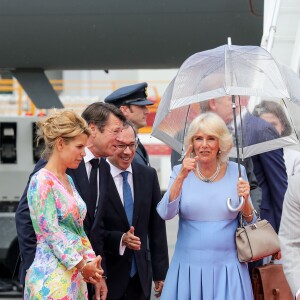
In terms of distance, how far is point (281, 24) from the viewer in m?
9.16

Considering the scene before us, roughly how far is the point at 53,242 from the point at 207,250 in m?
0.83

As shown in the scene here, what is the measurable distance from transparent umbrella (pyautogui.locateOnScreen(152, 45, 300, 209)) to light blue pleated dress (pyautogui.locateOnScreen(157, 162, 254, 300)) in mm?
395

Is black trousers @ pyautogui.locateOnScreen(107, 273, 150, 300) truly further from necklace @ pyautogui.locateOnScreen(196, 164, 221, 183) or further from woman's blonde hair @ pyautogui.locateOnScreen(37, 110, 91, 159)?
woman's blonde hair @ pyautogui.locateOnScreen(37, 110, 91, 159)

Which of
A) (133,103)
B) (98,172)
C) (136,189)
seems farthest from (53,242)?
(133,103)

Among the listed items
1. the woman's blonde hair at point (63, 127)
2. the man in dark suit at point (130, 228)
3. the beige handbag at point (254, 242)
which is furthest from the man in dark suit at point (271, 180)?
the woman's blonde hair at point (63, 127)

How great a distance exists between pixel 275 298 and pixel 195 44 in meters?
5.78

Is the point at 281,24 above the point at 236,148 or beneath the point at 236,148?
above

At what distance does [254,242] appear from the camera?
181 inches

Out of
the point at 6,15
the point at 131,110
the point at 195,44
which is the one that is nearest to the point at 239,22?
the point at 195,44

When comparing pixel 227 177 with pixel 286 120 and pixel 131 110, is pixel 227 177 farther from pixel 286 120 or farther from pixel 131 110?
pixel 131 110

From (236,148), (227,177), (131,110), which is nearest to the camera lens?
(227,177)

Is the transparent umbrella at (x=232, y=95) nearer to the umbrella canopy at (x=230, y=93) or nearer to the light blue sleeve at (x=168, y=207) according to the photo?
the umbrella canopy at (x=230, y=93)

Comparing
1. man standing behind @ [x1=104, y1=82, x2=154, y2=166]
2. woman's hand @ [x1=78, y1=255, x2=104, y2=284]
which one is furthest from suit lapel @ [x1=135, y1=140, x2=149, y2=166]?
woman's hand @ [x1=78, y1=255, x2=104, y2=284]

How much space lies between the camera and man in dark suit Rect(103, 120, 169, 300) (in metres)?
5.16
